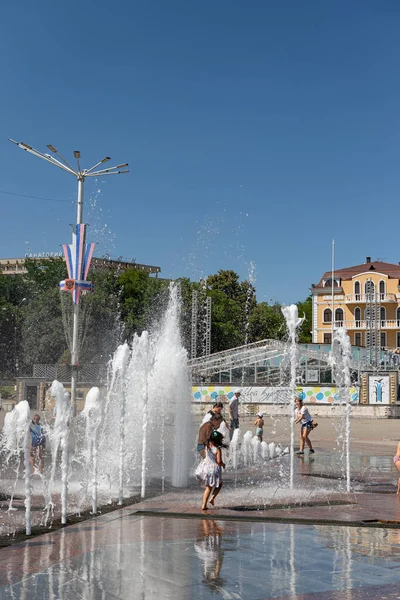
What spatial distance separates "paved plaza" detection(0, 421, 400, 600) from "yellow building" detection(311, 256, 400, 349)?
6003 cm

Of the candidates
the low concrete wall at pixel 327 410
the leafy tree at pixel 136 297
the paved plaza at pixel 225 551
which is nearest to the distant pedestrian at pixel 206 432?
the paved plaza at pixel 225 551

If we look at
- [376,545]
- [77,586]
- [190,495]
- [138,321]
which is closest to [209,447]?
[190,495]

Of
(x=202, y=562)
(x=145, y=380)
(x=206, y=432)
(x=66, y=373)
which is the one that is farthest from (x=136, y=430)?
(x=66, y=373)

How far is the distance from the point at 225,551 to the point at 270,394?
33.0 m

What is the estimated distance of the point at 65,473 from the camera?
8828 millimetres

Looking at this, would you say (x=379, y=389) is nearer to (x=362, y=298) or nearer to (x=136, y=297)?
(x=136, y=297)

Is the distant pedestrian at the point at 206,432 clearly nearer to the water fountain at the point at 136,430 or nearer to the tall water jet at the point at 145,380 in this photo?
the water fountain at the point at 136,430

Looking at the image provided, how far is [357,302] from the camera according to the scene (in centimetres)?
7062

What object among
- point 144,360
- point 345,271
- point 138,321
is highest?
point 345,271

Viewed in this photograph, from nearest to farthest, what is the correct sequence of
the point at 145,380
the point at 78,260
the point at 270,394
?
the point at 145,380 → the point at 78,260 → the point at 270,394

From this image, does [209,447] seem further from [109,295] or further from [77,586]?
[109,295]

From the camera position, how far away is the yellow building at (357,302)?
228ft

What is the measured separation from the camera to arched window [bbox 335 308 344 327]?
7181 centimetres

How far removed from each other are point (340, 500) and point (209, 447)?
7.31 feet
